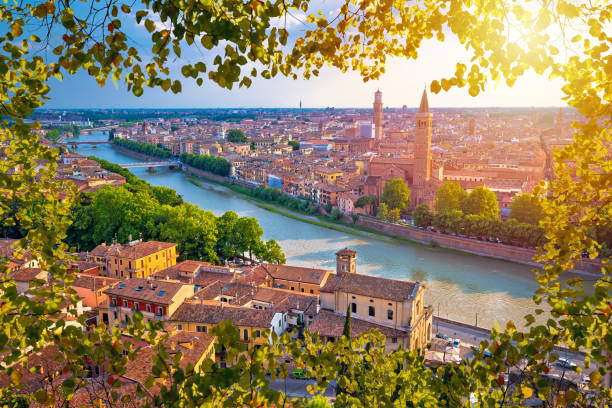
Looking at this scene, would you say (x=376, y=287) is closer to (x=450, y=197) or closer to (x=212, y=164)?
(x=450, y=197)

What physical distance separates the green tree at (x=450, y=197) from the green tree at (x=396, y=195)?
1.79 m

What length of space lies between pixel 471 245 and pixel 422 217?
2802 millimetres

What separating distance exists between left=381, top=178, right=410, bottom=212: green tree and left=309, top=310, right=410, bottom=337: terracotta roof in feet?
45.7

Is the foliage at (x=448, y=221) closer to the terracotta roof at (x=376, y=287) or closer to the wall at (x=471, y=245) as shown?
the wall at (x=471, y=245)

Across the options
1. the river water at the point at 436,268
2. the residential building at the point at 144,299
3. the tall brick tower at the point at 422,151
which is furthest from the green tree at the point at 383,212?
the residential building at the point at 144,299

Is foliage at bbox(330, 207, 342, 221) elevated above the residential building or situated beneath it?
situated beneath

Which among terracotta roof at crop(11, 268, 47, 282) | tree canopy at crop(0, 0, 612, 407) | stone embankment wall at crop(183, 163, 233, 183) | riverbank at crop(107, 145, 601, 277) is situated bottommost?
riverbank at crop(107, 145, 601, 277)

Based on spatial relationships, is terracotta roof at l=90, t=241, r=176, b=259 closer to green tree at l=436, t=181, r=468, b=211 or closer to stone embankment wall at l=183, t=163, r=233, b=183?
green tree at l=436, t=181, r=468, b=211

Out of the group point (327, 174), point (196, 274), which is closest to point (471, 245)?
point (196, 274)

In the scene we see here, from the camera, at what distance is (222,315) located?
1038cm

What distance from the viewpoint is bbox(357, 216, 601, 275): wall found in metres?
16.2

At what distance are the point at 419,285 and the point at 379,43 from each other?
9246 mm

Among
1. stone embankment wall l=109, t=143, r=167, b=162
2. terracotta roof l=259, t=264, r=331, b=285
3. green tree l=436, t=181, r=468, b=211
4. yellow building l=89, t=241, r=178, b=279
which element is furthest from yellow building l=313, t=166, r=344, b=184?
stone embankment wall l=109, t=143, r=167, b=162

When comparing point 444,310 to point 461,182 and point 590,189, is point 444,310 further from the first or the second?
point 461,182
